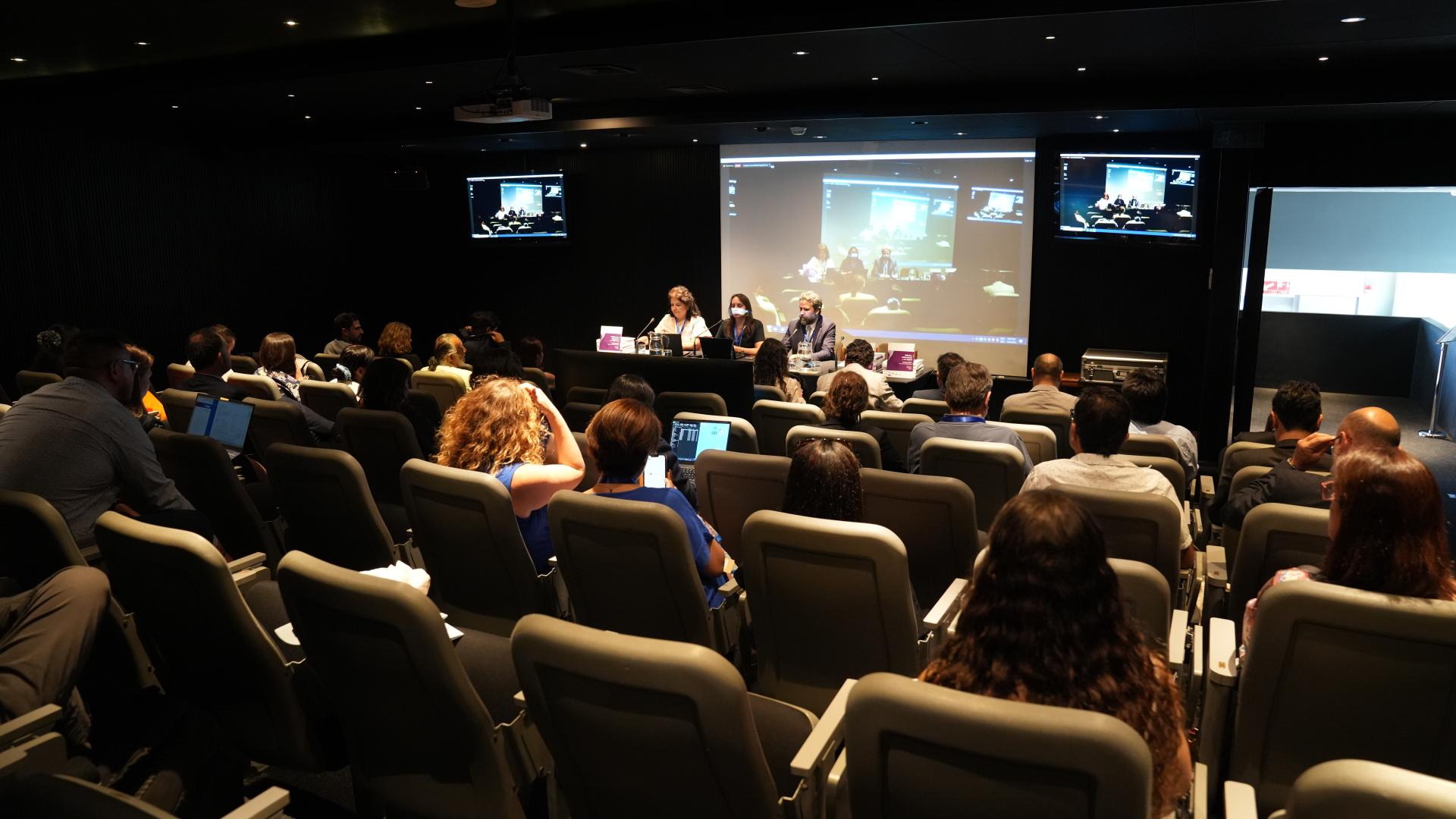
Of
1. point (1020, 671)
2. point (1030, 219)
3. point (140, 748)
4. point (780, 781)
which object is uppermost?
point (1030, 219)

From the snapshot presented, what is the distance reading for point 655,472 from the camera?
3.86 m

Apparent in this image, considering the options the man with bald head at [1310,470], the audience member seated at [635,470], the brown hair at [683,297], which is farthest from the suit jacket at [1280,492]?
the brown hair at [683,297]

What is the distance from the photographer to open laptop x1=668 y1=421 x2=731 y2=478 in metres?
4.77

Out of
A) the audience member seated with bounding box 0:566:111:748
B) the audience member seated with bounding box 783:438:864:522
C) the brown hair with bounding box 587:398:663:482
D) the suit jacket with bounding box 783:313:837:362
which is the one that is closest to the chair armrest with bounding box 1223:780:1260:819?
the audience member seated with bounding box 783:438:864:522

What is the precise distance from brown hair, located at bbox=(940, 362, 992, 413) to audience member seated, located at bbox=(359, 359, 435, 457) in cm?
263

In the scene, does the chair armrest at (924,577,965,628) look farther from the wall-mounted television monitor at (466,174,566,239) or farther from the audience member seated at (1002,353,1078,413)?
the wall-mounted television monitor at (466,174,566,239)

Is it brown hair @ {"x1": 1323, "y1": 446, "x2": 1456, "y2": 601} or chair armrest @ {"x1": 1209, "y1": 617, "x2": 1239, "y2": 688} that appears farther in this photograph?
chair armrest @ {"x1": 1209, "y1": 617, "x2": 1239, "y2": 688}

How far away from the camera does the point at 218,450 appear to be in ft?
12.8

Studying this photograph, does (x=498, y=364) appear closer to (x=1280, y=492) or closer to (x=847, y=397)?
(x=847, y=397)

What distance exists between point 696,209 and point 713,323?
4.53 ft

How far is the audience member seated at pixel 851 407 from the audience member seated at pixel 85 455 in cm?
271

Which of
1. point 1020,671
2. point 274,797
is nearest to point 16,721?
point 274,797

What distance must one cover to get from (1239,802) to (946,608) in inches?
41.2

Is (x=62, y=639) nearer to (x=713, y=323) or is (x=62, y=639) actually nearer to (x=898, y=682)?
(x=898, y=682)
